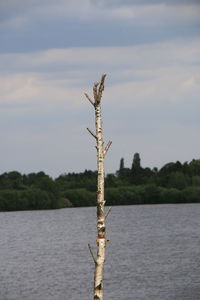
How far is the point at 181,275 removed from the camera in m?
63.2

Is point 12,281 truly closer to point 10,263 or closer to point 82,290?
point 82,290

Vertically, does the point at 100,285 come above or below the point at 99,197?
below

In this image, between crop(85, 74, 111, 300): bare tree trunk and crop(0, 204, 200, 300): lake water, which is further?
crop(0, 204, 200, 300): lake water

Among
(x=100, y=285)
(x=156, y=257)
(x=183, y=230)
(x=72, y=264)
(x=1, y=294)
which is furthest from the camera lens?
(x=183, y=230)

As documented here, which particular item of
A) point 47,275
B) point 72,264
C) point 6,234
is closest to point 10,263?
point 72,264

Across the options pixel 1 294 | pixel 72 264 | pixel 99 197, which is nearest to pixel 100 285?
pixel 99 197

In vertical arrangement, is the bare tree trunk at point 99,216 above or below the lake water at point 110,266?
above

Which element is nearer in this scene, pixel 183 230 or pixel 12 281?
pixel 12 281

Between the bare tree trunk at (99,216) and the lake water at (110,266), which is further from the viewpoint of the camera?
the lake water at (110,266)

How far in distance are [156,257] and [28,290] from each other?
86.4ft

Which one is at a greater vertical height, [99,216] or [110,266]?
[99,216]

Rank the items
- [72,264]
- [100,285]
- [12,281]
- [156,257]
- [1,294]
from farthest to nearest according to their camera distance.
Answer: [156,257] < [72,264] < [12,281] < [1,294] < [100,285]

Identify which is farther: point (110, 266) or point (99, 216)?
point (110, 266)

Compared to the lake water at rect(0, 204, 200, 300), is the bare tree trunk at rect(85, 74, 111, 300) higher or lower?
higher
